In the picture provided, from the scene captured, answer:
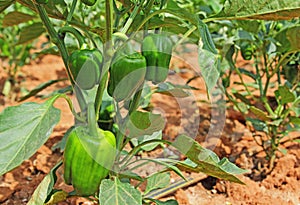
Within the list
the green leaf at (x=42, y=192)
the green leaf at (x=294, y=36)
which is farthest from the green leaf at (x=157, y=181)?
the green leaf at (x=294, y=36)

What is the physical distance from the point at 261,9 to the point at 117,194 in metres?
0.49

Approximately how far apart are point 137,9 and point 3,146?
1.26ft

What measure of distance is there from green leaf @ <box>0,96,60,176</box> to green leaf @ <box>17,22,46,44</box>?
0.58 metres

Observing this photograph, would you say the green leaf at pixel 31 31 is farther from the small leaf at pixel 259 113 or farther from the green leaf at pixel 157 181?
the small leaf at pixel 259 113

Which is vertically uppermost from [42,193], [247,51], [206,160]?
[247,51]

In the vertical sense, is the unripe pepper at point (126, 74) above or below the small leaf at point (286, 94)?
above

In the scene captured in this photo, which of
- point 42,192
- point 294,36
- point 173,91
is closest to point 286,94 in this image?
point 294,36

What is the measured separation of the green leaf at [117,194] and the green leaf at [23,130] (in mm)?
186

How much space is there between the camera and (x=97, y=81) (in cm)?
91

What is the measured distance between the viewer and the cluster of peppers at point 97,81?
89cm

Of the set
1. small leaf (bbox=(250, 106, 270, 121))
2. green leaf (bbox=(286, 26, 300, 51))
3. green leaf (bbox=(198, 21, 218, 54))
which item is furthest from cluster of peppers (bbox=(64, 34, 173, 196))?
small leaf (bbox=(250, 106, 270, 121))

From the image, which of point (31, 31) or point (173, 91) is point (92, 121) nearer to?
point (173, 91)

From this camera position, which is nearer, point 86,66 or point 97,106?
point 86,66

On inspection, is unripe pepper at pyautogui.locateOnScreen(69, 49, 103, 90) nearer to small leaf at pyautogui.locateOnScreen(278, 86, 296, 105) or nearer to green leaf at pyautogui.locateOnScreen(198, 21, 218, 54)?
green leaf at pyautogui.locateOnScreen(198, 21, 218, 54)
